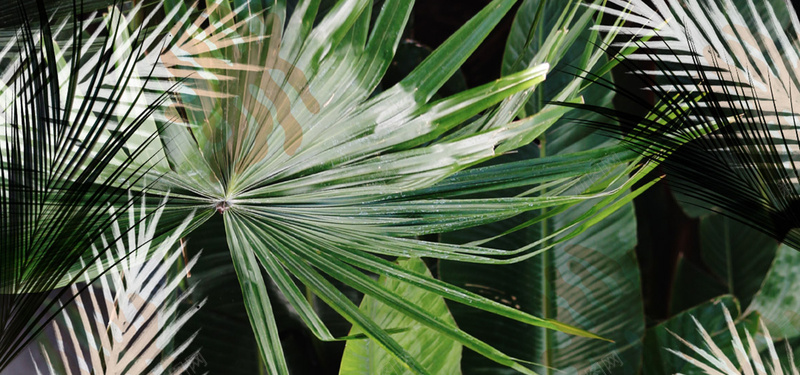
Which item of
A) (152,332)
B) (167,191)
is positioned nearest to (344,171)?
(167,191)

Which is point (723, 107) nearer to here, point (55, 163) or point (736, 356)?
point (736, 356)

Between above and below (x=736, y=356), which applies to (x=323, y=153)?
above

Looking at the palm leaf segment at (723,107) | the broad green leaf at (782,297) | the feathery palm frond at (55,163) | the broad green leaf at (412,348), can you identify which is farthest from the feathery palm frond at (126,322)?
the broad green leaf at (782,297)

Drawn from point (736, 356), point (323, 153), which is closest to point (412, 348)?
point (323, 153)

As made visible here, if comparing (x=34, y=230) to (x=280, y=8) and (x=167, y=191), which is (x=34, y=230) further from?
(x=280, y=8)

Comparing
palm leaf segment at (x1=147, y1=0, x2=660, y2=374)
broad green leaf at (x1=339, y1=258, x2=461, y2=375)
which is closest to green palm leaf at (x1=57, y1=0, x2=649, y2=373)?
palm leaf segment at (x1=147, y1=0, x2=660, y2=374)

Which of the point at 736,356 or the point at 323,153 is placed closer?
the point at 323,153
